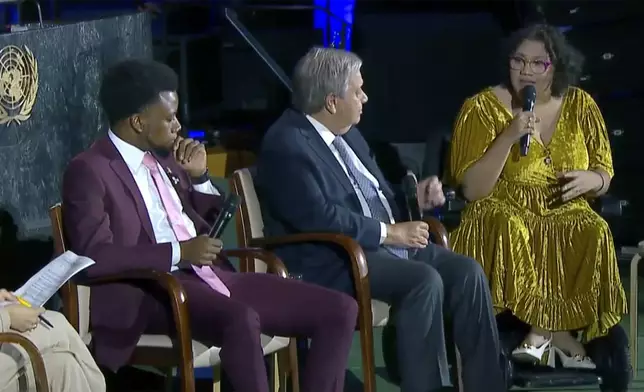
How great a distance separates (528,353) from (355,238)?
2.85 ft

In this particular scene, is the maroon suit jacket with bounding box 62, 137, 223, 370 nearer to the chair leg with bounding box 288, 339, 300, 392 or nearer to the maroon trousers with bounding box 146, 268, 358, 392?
the maroon trousers with bounding box 146, 268, 358, 392

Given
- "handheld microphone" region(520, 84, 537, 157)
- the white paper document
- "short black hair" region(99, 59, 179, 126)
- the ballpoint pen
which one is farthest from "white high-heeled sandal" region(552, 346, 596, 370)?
the ballpoint pen

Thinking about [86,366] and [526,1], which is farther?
[526,1]

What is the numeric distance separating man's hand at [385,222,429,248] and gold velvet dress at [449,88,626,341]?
1.56 ft

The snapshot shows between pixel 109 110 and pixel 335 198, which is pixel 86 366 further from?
pixel 335 198

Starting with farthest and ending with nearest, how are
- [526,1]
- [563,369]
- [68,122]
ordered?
[526,1], [68,122], [563,369]

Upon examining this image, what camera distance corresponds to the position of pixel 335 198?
377cm

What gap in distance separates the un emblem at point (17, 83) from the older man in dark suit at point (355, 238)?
93cm

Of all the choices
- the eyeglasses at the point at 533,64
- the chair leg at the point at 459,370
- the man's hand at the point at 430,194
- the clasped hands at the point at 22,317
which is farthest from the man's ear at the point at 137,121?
the eyeglasses at the point at 533,64

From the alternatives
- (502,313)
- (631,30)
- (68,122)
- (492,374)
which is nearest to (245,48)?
(631,30)

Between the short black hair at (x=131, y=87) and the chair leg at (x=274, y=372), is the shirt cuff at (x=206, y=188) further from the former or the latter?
the chair leg at (x=274, y=372)

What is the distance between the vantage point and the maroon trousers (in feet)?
10.5

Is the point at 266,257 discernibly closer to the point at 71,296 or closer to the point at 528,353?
the point at 71,296

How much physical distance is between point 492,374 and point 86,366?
4.50ft
